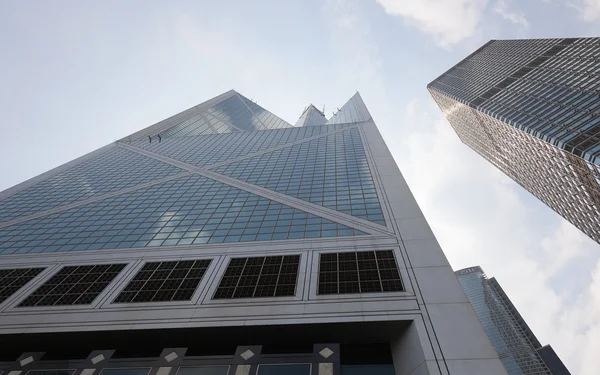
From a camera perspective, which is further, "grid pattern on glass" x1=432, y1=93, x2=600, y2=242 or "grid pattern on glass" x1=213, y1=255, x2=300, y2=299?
"grid pattern on glass" x1=432, y1=93, x2=600, y2=242

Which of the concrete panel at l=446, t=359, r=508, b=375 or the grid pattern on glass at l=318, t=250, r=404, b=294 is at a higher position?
the grid pattern on glass at l=318, t=250, r=404, b=294

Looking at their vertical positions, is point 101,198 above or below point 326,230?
above

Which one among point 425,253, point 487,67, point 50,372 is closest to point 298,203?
point 425,253

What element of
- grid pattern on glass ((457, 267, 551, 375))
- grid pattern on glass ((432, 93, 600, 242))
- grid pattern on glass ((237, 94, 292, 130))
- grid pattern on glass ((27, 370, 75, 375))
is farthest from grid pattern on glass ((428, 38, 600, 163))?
grid pattern on glass ((457, 267, 551, 375))

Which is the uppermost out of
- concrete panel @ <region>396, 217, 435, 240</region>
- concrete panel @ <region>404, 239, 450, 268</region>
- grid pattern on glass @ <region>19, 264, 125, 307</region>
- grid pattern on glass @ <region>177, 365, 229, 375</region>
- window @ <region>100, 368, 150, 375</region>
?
concrete panel @ <region>396, 217, 435, 240</region>

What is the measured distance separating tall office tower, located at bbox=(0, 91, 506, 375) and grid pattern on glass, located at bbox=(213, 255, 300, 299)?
100mm

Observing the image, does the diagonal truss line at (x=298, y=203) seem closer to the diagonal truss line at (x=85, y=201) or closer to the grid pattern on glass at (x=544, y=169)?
the diagonal truss line at (x=85, y=201)

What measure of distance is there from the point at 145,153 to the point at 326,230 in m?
43.4

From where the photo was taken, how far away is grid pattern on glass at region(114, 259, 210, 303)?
19422 millimetres

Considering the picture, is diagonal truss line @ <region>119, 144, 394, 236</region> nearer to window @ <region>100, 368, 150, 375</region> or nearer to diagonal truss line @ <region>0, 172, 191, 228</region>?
diagonal truss line @ <region>0, 172, 191, 228</region>

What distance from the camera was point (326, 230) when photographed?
24594mm

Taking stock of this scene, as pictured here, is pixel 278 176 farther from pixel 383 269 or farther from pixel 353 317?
pixel 353 317

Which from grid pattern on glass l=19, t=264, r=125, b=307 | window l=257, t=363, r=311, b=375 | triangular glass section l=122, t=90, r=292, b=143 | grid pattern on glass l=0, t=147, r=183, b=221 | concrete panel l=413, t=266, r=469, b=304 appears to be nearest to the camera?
window l=257, t=363, r=311, b=375

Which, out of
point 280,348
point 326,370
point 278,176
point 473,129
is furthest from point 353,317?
point 473,129
